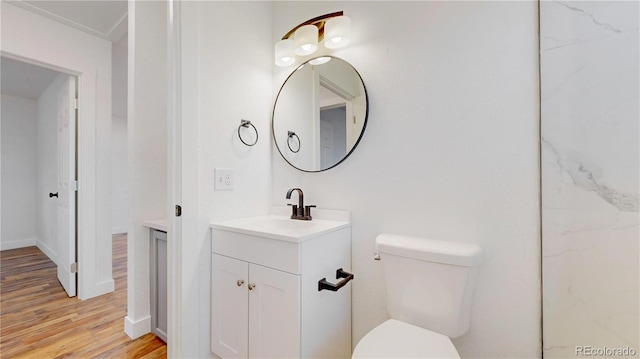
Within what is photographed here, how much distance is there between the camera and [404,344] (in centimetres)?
97

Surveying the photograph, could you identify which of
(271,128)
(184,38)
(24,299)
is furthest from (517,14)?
(24,299)

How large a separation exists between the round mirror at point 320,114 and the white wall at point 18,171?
4478 mm

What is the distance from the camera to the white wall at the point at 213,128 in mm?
1337

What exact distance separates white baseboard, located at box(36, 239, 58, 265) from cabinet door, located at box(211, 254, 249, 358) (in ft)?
9.50

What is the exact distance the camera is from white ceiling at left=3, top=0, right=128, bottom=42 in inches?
78.2

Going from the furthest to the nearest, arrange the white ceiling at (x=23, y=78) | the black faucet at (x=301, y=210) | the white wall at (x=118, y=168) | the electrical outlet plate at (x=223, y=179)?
the white wall at (x=118, y=168) < the white ceiling at (x=23, y=78) < the black faucet at (x=301, y=210) < the electrical outlet plate at (x=223, y=179)

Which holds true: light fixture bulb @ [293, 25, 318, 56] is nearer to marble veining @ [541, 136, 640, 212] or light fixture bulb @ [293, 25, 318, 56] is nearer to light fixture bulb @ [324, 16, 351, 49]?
light fixture bulb @ [324, 16, 351, 49]

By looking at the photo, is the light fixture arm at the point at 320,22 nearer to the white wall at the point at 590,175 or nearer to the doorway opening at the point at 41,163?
the white wall at the point at 590,175

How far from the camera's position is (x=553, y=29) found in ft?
3.34

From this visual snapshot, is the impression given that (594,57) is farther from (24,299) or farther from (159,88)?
(24,299)

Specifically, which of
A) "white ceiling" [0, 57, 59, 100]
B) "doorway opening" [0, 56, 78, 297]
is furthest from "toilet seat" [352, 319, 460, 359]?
"white ceiling" [0, 57, 59, 100]

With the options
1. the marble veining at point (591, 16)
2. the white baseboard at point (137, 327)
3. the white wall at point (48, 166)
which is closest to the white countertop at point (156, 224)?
the white baseboard at point (137, 327)

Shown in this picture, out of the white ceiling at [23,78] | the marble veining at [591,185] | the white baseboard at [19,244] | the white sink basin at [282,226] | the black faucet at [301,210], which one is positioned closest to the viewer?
the marble veining at [591,185]

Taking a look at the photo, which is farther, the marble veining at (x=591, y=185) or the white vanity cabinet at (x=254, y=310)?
the white vanity cabinet at (x=254, y=310)
